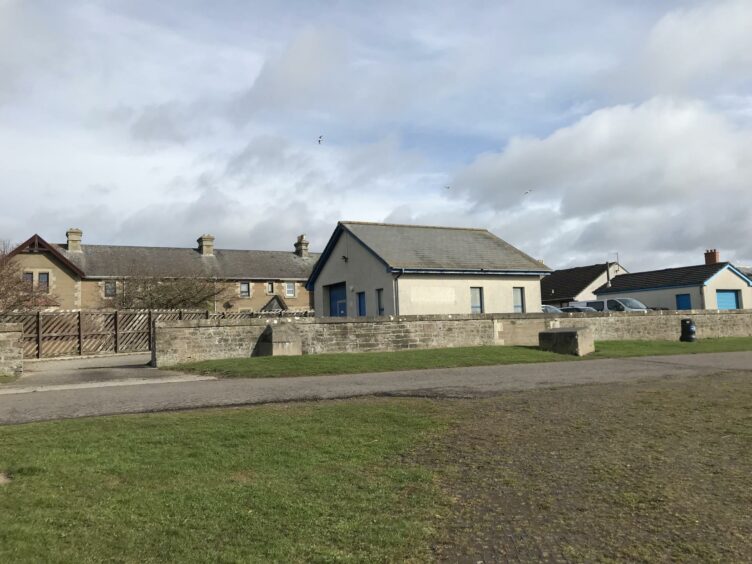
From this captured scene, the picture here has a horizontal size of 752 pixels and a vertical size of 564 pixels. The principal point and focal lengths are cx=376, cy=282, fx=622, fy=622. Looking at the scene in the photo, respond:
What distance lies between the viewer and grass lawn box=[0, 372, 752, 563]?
4410 millimetres

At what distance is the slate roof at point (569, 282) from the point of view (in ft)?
182

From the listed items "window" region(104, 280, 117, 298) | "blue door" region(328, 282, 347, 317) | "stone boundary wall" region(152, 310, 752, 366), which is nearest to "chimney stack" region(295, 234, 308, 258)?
"window" region(104, 280, 117, 298)

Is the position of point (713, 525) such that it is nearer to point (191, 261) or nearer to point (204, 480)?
point (204, 480)

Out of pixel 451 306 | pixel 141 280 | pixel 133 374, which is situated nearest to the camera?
pixel 133 374

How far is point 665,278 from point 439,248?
24116 mm

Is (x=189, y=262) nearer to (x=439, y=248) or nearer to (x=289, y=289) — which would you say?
(x=289, y=289)

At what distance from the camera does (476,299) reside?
29000 millimetres

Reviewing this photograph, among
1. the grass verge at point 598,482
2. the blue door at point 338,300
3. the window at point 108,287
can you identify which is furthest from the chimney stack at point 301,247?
the grass verge at point 598,482

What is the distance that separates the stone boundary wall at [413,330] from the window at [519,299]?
4128 mm

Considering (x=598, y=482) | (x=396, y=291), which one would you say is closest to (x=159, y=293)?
(x=396, y=291)

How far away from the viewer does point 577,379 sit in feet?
45.8

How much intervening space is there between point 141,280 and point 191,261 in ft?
60.5

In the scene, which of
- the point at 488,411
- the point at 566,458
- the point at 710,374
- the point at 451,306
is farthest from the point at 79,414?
the point at 451,306

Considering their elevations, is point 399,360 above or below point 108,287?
below
